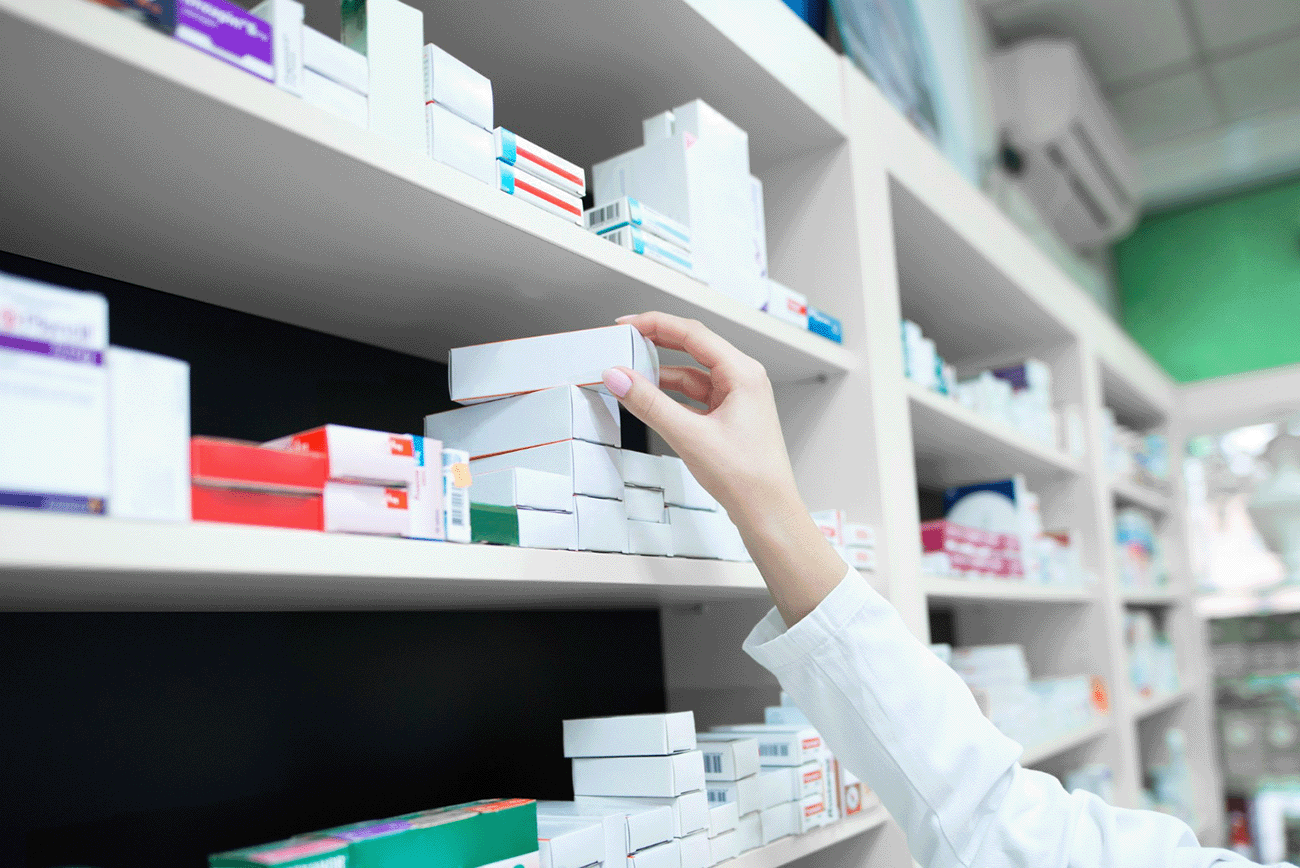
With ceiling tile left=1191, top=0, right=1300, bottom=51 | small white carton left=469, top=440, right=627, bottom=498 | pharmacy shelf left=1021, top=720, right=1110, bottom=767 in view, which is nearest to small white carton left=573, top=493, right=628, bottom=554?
small white carton left=469, top=440, right=627, bottom=498

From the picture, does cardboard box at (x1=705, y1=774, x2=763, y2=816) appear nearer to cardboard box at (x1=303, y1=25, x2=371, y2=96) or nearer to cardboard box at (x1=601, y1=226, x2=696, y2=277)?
cardboard box at (x1=601, y1=226, x2=696, y2=277)

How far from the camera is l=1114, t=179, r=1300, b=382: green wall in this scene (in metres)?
4.63

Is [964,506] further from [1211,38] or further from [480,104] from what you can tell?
[1211,38]

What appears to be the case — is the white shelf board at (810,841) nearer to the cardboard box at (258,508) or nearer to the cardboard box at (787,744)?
the cardboard box at (787,744)

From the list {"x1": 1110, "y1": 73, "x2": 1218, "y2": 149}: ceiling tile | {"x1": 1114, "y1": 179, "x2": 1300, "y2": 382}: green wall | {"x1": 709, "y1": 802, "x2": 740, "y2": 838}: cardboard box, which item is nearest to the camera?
{"x1": 709, "y1": 802, "x2": 740, "y2": 838}: cardboard box

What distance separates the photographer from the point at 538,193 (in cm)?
108

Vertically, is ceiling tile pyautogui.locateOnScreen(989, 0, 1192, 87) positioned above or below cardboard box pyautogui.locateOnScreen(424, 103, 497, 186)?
above

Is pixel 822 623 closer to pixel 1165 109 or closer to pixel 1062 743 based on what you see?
pixel 1062 743

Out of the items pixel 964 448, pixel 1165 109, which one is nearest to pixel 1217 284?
pixel 1165 109

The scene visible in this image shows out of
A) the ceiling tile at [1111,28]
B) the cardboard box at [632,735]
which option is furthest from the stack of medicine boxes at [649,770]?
the ceiling tile at [1111,28]

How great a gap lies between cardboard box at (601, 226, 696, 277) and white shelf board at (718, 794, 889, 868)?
0.72 meters

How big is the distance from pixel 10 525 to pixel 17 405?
2.9 inches

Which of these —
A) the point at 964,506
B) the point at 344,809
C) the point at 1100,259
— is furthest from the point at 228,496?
the point at 1100,259

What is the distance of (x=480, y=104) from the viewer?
3.39 feet
